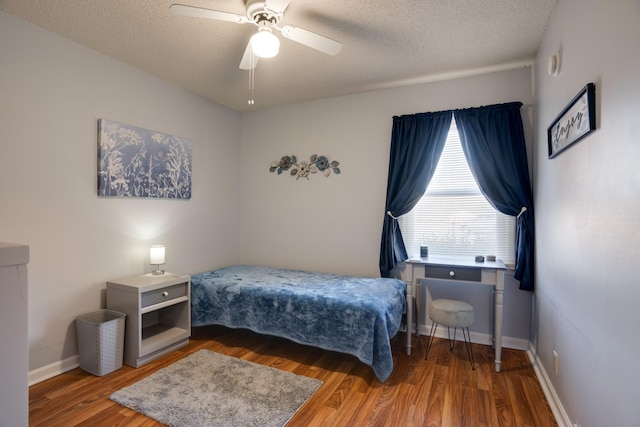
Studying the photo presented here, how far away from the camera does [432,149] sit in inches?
123

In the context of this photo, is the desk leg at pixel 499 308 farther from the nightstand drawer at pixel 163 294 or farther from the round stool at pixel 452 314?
the nightstand drawer at pixel 163 294

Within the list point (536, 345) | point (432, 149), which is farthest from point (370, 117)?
point (536, 345)

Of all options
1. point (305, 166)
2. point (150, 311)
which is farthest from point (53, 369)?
point (305, 166)

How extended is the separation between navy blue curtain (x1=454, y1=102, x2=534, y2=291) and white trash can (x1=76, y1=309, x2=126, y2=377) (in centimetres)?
332

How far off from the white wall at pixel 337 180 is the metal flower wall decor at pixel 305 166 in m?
0.06

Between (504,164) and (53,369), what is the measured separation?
4034mm

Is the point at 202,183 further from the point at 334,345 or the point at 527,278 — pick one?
the point at 527,278

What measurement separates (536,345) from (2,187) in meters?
4.13

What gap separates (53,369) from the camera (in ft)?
7.80

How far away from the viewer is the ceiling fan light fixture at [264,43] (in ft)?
6.24

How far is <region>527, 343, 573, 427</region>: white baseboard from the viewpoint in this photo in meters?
1.82

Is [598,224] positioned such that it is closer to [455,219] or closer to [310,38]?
[455,219]

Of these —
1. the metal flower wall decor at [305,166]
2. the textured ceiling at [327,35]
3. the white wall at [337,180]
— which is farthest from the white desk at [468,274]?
Result: the textured ceiling at [327,35]

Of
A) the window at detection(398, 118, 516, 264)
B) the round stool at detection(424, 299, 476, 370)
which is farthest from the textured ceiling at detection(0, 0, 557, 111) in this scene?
the round stool at detection(424, 299, 476, 370)
